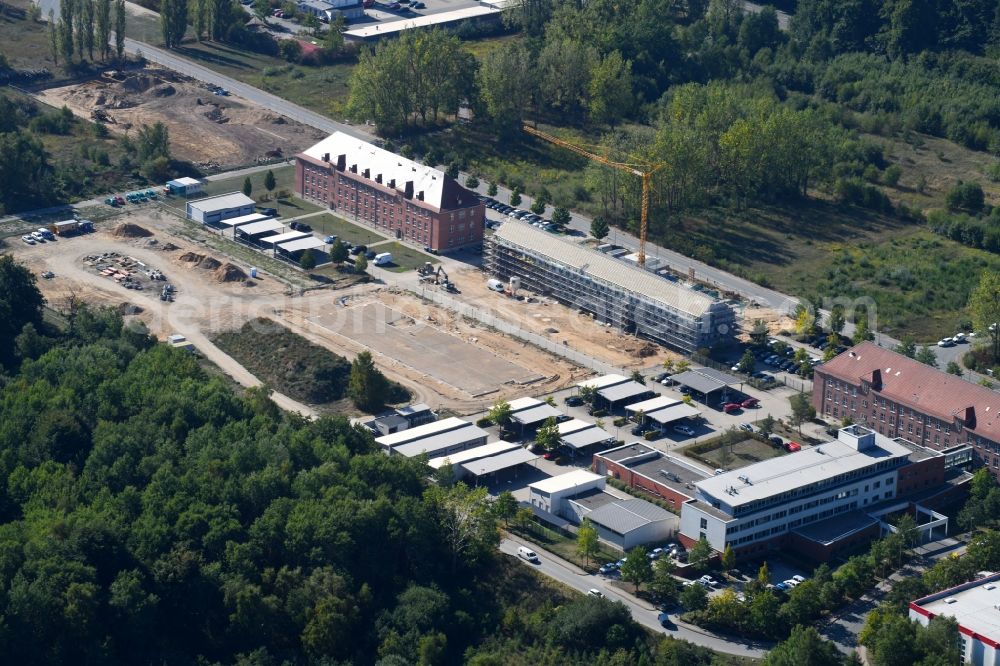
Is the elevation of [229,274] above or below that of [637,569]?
above

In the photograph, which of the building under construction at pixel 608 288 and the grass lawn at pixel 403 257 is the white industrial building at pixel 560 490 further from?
the grass lawn at pixel 403 257

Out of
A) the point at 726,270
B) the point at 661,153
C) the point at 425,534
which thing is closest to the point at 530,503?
the point at 425,534

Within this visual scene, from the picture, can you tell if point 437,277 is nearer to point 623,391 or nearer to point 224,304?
point 224,304

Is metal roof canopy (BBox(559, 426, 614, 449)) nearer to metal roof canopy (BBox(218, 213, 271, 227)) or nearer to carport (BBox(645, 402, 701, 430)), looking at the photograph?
carport (BBox(645, 402, 701, 430))

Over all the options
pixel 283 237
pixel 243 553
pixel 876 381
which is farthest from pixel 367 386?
pixel 876 381

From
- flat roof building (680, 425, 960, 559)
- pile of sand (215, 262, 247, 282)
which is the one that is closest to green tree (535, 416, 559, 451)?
flat roof building (680, 425, 960, 559)

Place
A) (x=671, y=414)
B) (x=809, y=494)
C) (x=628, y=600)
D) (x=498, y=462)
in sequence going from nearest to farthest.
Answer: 1. (x=628, y=600)
2. (x=809, y=494)
3. (x=498, y=462)
4. (x=671, y=414)

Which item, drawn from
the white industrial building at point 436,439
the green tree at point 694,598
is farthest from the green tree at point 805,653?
the white industrial building at point 436,439
